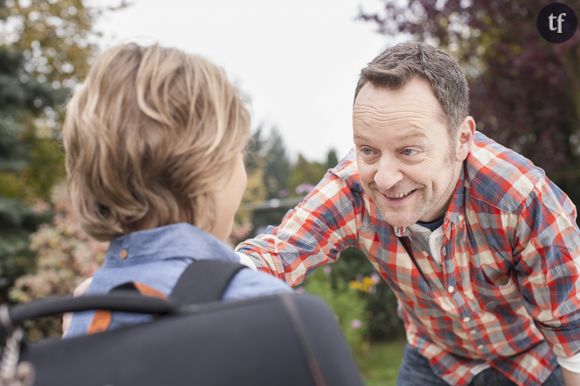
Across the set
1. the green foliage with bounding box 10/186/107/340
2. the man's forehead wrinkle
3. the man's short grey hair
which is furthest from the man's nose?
the green foliage with bounding box 10/186/107/340

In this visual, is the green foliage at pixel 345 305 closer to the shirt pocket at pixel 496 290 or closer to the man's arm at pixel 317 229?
the shirt pocket at pixel 496 290

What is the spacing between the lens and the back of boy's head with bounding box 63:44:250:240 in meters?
1.31

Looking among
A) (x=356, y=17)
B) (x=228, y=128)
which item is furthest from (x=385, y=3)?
(x=228, y=128)

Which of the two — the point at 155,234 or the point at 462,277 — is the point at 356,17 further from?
the point at 155,234

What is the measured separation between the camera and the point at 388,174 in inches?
88.5

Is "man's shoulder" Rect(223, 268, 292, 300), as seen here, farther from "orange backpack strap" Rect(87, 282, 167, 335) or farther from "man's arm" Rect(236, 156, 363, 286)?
"man's arm" Rect(236, 156, 363, 286)

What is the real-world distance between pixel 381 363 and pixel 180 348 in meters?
5.94

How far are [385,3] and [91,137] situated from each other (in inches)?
288

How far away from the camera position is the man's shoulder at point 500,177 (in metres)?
2.29

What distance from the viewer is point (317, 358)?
3.81 feet

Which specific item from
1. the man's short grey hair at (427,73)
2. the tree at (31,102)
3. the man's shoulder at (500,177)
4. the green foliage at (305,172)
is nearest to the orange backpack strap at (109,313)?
the man's short grey hair at (427,73)

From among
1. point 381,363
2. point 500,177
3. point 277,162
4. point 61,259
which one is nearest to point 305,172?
point 61,259

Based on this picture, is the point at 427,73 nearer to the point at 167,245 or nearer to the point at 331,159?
the point at 167,245

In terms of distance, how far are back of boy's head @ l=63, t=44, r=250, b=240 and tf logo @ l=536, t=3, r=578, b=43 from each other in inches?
217
